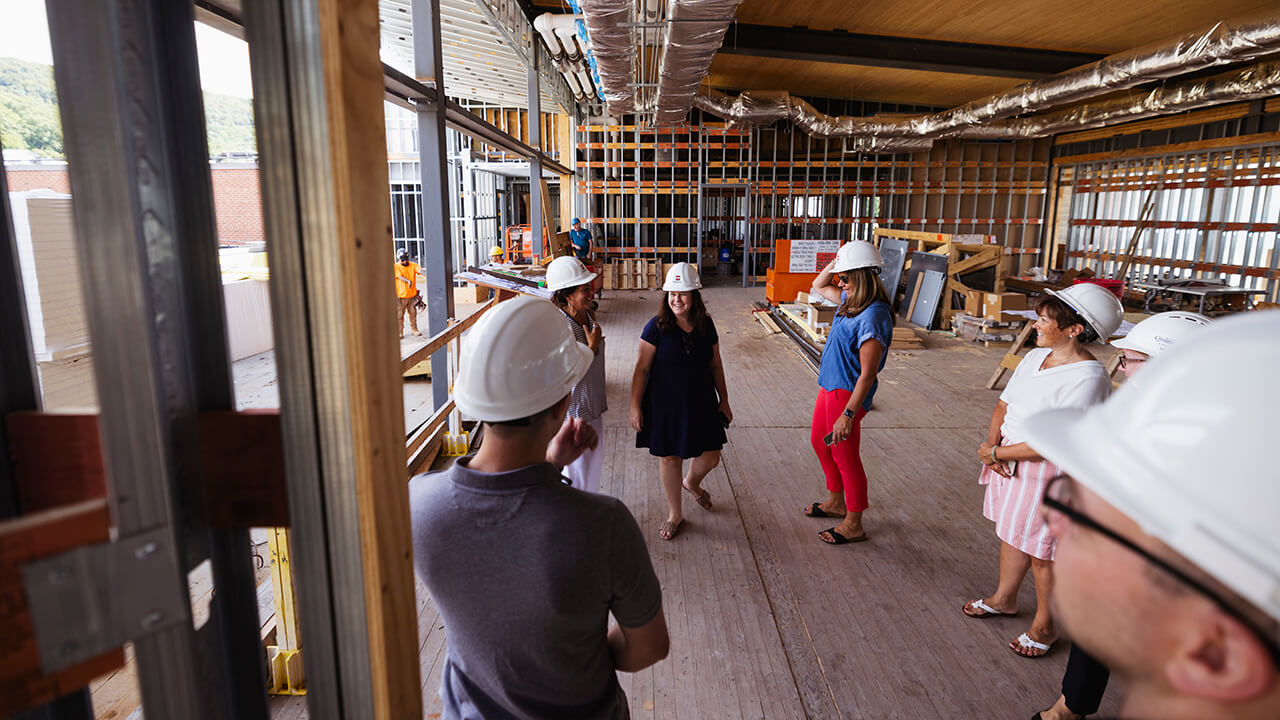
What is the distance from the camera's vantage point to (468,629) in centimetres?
155

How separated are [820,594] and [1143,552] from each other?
337 cm

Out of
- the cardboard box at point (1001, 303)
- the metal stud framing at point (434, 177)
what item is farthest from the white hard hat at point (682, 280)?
the cardboard box at point (1001, 303)

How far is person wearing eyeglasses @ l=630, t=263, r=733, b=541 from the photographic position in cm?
421

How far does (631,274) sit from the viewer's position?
1889 cm

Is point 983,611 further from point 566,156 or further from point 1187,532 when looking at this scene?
point 566,156

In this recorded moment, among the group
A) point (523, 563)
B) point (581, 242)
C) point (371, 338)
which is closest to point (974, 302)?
point (581, 242)

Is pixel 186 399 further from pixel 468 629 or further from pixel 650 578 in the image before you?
pixel 650 578

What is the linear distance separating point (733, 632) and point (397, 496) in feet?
9.96

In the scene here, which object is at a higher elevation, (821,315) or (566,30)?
(566,30)

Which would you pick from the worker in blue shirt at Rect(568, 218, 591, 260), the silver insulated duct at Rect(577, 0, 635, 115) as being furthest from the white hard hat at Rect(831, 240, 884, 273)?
the worker in blue shirt at Rect(568, 218, 591, 260)

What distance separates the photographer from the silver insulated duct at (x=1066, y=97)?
8.00 meters

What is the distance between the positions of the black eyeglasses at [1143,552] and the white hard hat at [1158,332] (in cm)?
246

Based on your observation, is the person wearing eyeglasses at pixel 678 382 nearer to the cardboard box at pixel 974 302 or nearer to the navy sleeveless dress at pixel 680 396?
the navy sleeveless dress at pixel 680 396

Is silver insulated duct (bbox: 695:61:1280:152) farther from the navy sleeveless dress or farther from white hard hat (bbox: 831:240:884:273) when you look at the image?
the navy sleeveless dress
